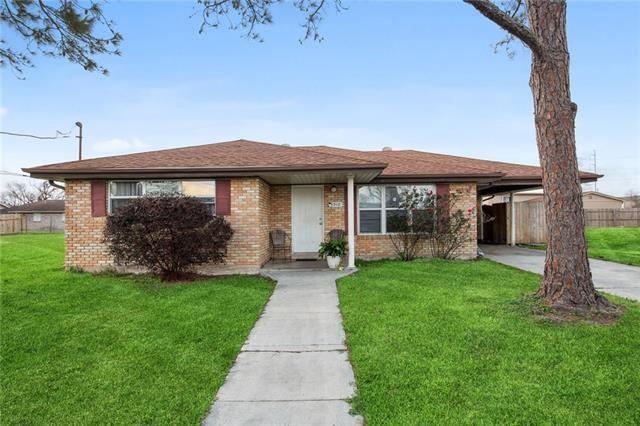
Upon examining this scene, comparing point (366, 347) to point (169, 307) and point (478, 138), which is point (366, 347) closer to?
point (169, 307)

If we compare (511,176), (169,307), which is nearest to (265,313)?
(169,307)

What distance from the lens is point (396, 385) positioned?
3.09 meters

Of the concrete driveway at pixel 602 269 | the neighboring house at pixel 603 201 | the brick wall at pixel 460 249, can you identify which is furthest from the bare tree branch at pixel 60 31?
the neighboring house at pixel 603 201

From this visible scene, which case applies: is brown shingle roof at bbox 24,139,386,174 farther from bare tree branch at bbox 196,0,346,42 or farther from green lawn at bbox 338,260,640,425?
green lawn at bbox 338,260,640,425

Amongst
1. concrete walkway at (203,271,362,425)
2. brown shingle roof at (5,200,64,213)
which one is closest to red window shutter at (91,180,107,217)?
concrete walkway at (203,271,362,425)

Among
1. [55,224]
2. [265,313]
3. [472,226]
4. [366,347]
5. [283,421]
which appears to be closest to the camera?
[283,421]

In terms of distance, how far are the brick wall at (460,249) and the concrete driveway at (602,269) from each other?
843 millimetres

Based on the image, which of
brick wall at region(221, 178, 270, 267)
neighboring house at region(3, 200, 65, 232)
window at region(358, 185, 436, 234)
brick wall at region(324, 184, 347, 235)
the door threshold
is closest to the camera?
brick wall at region(221, 178, 270, 267)

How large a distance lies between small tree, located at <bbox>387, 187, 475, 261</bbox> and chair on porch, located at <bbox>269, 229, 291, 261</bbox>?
118 inches

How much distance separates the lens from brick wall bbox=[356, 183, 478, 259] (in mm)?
10570

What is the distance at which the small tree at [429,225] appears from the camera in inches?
402

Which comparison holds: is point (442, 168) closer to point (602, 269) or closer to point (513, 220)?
point (602, 269)

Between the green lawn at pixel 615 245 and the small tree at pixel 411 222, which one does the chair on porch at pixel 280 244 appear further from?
the green lawn at pixel 615 245

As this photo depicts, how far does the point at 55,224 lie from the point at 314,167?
38.7m
